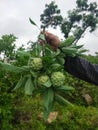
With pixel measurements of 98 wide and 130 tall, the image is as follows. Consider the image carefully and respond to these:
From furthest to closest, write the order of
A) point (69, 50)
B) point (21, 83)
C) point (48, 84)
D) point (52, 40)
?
point (52, 40) < point (69, 50) < point (21, 83) < point (48, 84)

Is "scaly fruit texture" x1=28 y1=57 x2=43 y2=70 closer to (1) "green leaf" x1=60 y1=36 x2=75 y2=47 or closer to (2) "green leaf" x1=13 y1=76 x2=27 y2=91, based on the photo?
(2) "green leaf" x1=13 y1=76 x2=27 y2=91

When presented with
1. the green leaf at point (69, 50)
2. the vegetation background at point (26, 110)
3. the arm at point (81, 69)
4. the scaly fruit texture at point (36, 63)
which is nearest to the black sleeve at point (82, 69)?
the arm at point (81, 69)

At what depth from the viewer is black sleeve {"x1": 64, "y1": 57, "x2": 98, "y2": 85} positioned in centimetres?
317

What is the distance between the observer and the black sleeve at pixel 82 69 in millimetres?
3172

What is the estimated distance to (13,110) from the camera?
20.3 feet

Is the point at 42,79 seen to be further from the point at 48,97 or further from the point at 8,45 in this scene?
the point at 8,45

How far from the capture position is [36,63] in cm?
250

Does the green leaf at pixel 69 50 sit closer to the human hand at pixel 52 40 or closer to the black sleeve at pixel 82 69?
the human hand at pixel 52 40

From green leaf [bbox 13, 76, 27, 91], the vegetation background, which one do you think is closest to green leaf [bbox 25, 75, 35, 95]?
green leaf [bbox 13, 76, 27, 91]

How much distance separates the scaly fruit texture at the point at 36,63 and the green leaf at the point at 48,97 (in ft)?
0.45

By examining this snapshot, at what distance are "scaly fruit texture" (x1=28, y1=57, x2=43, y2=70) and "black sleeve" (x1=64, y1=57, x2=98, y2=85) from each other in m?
0.64

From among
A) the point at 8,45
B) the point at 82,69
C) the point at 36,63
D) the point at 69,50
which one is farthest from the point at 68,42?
the point at 8,45

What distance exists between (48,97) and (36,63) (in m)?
0.20

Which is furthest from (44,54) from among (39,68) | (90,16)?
(90,16)
